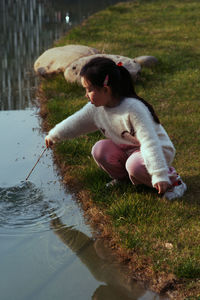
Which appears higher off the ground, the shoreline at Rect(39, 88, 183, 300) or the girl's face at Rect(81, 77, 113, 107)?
the girl's face at Rect(81, 77, 113, 107)

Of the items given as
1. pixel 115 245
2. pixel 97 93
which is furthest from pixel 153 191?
pixel 97 93

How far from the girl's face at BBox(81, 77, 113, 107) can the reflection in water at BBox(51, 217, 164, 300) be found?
98 cm

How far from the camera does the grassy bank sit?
3.12m

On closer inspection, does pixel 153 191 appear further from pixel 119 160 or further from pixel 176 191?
pixel 119 160

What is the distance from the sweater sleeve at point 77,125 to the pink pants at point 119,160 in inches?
7.9

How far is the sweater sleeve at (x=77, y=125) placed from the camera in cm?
395

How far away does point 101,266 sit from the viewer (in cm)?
321

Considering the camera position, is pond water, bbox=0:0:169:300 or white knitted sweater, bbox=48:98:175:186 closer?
pond water, bbox=0:0:169:300

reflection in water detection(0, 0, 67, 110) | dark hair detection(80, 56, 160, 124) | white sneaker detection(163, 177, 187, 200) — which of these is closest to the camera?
dark hair detection(80, 56, 160, 124)

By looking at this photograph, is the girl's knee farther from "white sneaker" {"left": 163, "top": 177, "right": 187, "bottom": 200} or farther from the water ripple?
"white sneaker" {"left": 163, "top": 177, "right": 187, "bottom": 200}

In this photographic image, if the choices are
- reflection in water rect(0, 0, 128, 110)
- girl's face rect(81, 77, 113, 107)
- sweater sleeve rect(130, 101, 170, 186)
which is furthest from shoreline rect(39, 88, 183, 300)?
reflection in water rect(0, 0, 128, 110)

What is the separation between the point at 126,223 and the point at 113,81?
41.3 inches

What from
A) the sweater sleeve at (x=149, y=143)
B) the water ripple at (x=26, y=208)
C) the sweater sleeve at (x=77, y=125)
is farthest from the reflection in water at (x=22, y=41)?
the sweater sleeve at (x=149, y=143)

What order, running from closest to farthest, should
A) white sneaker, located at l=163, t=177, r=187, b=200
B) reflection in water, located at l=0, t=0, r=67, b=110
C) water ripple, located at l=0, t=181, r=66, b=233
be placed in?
water ripple, located at l=0, t=181, r=66, b=233, white sneaker, located at l=163, t=177, r=187, b=200, reflection in water, located at l=0, t=0, r=67, b=110
